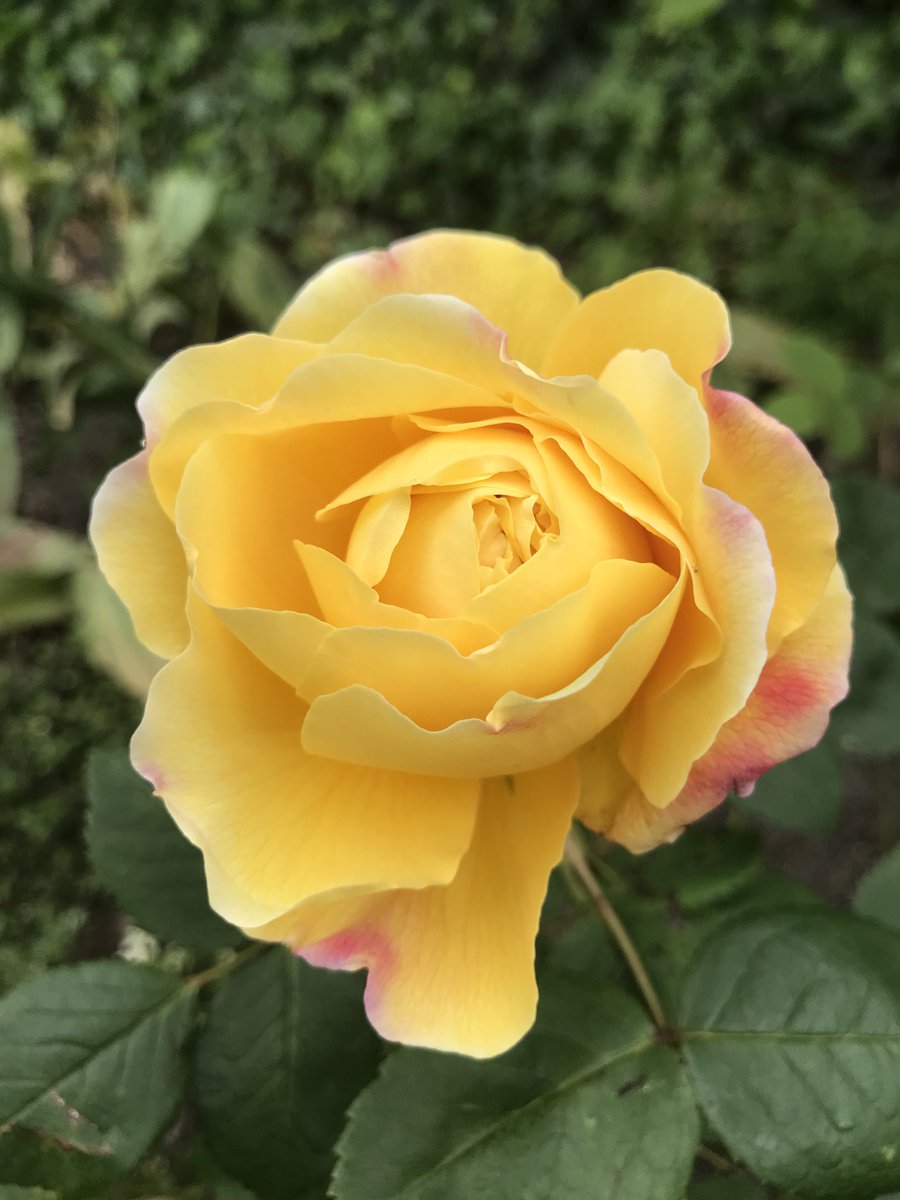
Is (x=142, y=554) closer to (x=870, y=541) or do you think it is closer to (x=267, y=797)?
(x=267, y=797)

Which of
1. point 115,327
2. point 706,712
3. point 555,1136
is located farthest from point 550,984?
point 115,327

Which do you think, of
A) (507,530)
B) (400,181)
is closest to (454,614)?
(507,530)

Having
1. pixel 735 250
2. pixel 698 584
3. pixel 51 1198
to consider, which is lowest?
pixel 51 1198

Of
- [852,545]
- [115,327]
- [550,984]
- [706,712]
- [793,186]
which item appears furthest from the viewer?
[793,186]

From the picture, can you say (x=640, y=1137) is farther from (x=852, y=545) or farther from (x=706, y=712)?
(x=852, y=545)

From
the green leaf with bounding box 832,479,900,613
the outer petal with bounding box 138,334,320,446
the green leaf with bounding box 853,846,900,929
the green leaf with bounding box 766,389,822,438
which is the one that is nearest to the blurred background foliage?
the green leaf with bounding box 766,389,822,438

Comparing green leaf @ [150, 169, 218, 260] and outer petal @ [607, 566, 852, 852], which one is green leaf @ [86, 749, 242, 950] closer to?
outer petal @ [607, 566, 852, 852]
